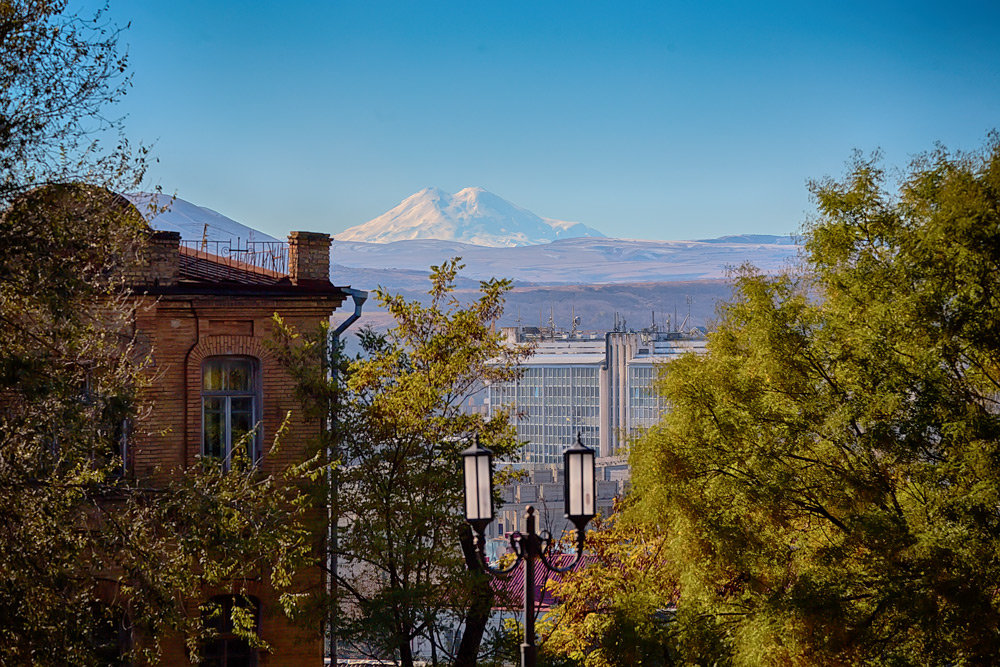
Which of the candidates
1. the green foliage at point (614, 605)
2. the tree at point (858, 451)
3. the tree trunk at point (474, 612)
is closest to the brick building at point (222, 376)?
the tree trunk at point (474, 612)

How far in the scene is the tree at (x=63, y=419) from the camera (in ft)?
29.2

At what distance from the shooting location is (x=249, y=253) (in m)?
17.3

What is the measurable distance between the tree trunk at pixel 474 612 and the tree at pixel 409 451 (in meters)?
0.02

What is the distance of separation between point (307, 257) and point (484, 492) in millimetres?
8908

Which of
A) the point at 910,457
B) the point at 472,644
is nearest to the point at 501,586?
the point at 472,644

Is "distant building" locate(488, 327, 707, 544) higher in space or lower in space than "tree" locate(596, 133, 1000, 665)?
lower

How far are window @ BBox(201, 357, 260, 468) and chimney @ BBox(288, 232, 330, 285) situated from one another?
5.07ft

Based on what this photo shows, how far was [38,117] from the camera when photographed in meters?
9.59

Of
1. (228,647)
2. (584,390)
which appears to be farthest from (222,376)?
(584,390)

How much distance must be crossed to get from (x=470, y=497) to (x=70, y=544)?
3.31 meters

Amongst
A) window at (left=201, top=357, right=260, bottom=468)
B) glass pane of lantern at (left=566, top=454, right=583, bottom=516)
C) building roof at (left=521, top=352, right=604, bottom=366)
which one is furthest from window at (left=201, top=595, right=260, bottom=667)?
building roof at (left=521, top=352, right=604, bottom=366)

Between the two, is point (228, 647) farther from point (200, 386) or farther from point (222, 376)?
point (222, 376)

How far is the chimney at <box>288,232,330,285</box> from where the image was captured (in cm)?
1675

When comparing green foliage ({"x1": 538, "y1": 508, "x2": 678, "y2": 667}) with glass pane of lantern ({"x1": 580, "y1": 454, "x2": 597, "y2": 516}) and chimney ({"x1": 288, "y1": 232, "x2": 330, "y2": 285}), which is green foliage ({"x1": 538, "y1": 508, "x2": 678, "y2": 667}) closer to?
glass pane of lantern ({"x1": 580, "y1": 454, "x2": 597, "y2": 516})
